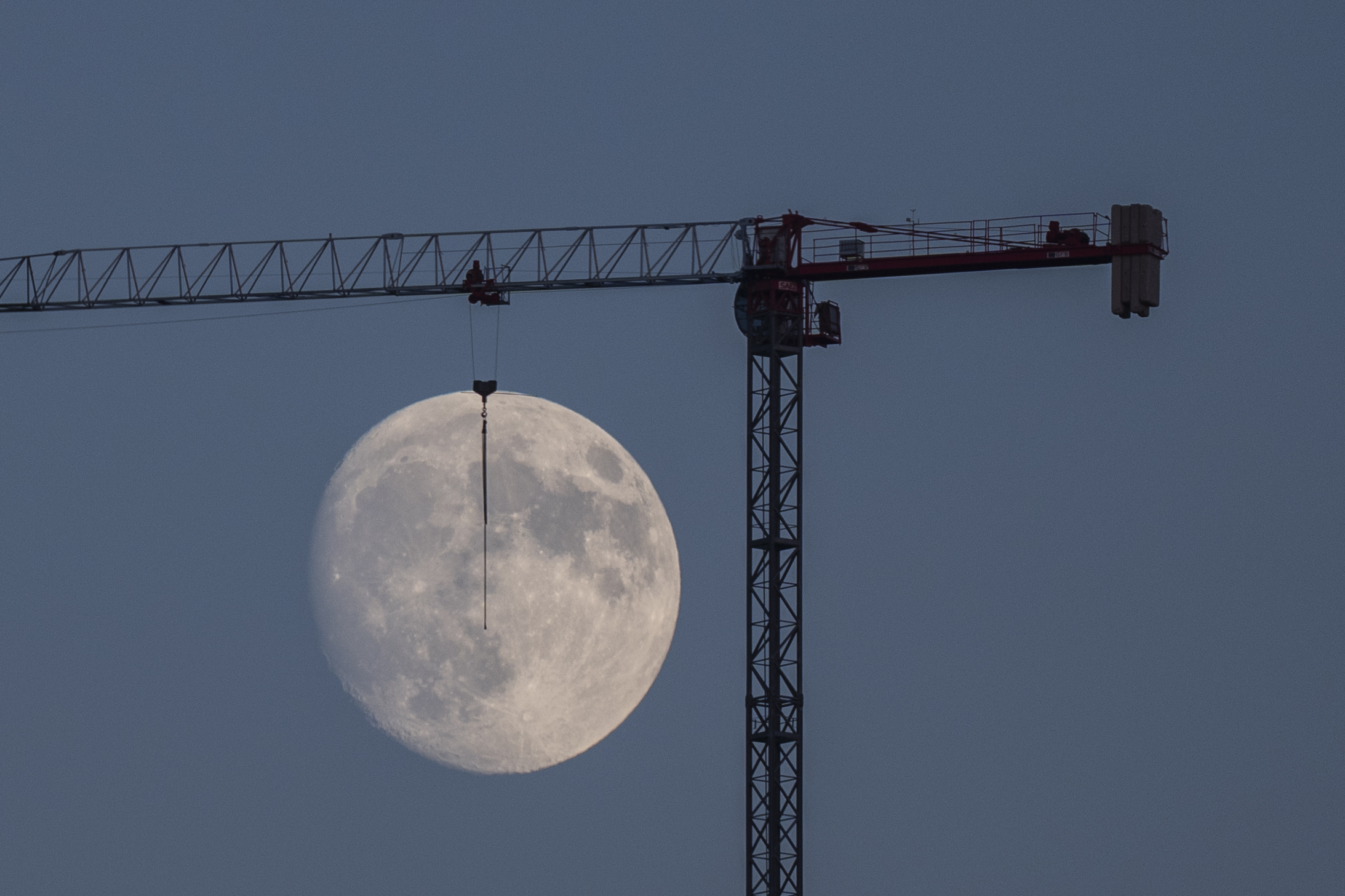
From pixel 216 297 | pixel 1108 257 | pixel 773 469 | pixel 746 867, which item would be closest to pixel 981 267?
pixel 1108 257

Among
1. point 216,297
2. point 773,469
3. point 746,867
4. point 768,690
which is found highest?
point 216,297

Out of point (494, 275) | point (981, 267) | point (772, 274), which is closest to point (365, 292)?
point (494, 275)

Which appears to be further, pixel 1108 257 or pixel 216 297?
pixel 216 297

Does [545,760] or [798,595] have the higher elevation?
[798,595]

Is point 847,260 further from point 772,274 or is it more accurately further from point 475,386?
point 475,386

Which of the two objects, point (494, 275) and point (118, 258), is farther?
point (118, 258)

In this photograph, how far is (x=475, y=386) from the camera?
402 ft

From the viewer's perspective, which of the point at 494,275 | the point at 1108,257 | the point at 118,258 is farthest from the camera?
the point at 118,258

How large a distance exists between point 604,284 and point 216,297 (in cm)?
2180

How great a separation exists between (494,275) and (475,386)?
7450mm

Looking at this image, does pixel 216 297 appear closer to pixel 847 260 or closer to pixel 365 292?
pixel 365 292

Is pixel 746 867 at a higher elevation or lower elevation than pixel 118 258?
lower

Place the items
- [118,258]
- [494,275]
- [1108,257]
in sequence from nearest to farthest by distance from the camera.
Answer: [1108,257], [494,275], [118,258]

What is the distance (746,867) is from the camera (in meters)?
121
